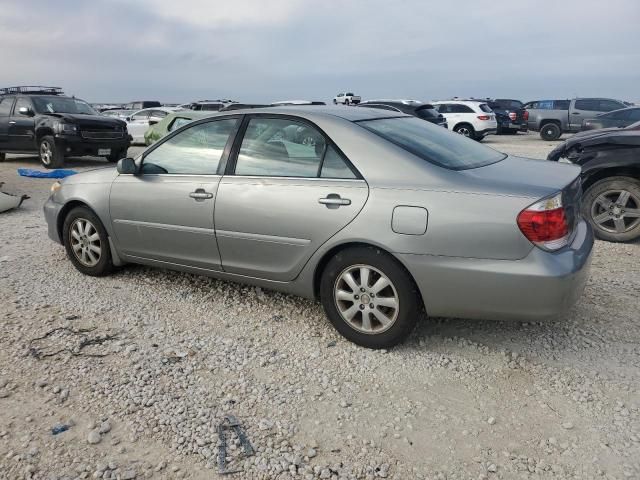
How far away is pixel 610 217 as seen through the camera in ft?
18.9

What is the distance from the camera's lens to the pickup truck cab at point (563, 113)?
2166 cm

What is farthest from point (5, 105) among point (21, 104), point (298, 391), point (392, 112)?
point (298, 391)

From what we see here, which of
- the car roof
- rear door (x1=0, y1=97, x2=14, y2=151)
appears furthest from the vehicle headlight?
the car roof

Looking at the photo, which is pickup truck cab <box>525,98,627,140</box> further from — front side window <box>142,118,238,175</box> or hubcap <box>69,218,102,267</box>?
hubcap <box>69,218,102,267</box>

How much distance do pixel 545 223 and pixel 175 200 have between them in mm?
2585

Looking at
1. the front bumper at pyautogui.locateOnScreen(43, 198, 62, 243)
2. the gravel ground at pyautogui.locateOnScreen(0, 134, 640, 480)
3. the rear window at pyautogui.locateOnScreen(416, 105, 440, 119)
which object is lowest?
the gravel ground at pyautogui.locateOnScreen(0, 134, 640, 480)

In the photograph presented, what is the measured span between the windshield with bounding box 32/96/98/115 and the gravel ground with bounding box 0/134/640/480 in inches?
403

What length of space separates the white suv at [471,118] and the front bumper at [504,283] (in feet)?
62.1

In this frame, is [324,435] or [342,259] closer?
[324,435]

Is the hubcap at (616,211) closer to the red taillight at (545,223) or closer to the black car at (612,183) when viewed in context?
the black car at (612,183)

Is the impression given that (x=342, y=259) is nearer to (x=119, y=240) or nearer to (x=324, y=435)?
(x=324, y=435)

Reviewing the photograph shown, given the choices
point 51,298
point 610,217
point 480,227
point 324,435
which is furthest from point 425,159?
point 610,217

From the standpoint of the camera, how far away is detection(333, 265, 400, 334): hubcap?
327 centimetres

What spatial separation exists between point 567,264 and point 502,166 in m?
0.87
